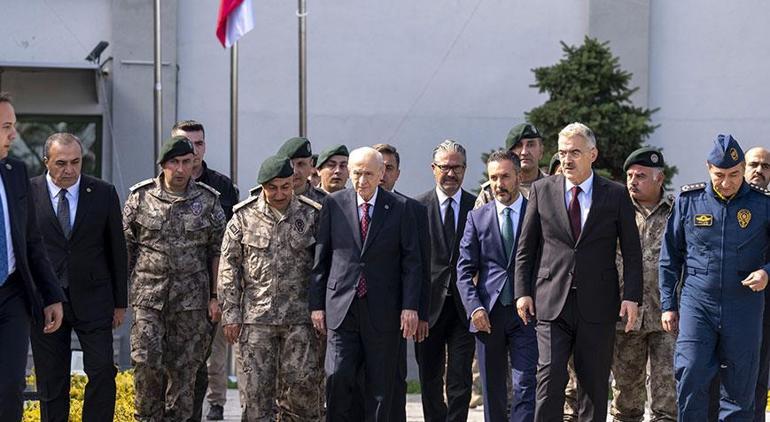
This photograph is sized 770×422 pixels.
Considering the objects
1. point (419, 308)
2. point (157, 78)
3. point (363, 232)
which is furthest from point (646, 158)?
point (157, 78)

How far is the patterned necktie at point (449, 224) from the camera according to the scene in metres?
10.7

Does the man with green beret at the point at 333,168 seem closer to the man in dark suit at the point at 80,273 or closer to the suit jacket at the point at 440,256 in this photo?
the suit jacket at the point at 440,256

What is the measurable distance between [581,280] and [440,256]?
1.79 m

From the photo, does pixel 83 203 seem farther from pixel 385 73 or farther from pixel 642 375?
pixel 385 73

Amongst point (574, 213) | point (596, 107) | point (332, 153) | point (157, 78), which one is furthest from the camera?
point (596, 107)

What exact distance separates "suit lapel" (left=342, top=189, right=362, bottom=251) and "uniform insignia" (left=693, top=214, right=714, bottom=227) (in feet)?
7.59

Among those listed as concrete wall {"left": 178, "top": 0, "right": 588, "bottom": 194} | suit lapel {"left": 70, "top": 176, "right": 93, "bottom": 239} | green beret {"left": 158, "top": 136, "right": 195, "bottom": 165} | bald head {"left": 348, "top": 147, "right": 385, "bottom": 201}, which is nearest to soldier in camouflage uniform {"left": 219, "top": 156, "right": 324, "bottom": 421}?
bald head {"left": 348, "top": 147, "right": 385, "bottom": 201}

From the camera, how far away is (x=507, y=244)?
1006cm

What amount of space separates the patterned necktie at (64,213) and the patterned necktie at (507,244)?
3.14 m

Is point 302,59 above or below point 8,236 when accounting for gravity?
above

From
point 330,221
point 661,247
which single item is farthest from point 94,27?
point 661,247

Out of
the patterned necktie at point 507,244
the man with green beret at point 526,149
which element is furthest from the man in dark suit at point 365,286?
the man with green beret at point 526,149

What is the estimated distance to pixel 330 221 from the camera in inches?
380

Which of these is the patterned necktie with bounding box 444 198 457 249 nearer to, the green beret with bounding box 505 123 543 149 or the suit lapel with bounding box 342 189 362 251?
the green beret with bounding box 505 123 543 149
